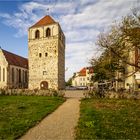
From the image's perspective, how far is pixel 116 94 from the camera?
25.6 metres

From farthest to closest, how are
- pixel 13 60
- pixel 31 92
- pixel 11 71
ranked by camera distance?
pixel 13 60 < pixel 11 71 < pixel 31 92

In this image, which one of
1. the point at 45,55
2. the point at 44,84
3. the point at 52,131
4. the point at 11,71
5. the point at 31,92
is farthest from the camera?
the point at 11,71

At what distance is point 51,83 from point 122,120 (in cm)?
3973

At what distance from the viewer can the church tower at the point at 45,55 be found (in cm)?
5131

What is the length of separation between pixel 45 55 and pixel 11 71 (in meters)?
11.0

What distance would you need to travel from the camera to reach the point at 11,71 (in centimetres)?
5838

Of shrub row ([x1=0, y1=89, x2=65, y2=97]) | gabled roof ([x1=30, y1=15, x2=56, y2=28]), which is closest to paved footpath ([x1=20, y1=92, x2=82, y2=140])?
shrub row ([x1=0, y1=89, x2=65, y2=97])

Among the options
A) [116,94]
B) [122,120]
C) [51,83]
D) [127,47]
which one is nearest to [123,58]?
[127,47]

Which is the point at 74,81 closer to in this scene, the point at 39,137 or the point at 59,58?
the point at 59,58

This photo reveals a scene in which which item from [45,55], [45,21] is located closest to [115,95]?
[45,55]

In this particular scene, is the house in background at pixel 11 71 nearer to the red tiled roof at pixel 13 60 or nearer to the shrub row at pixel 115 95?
the red tiled roof at pixel 13 60

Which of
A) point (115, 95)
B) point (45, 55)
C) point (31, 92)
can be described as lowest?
point (115, 95)

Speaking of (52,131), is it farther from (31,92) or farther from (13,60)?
(13,60)

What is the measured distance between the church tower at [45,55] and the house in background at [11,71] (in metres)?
6.72
